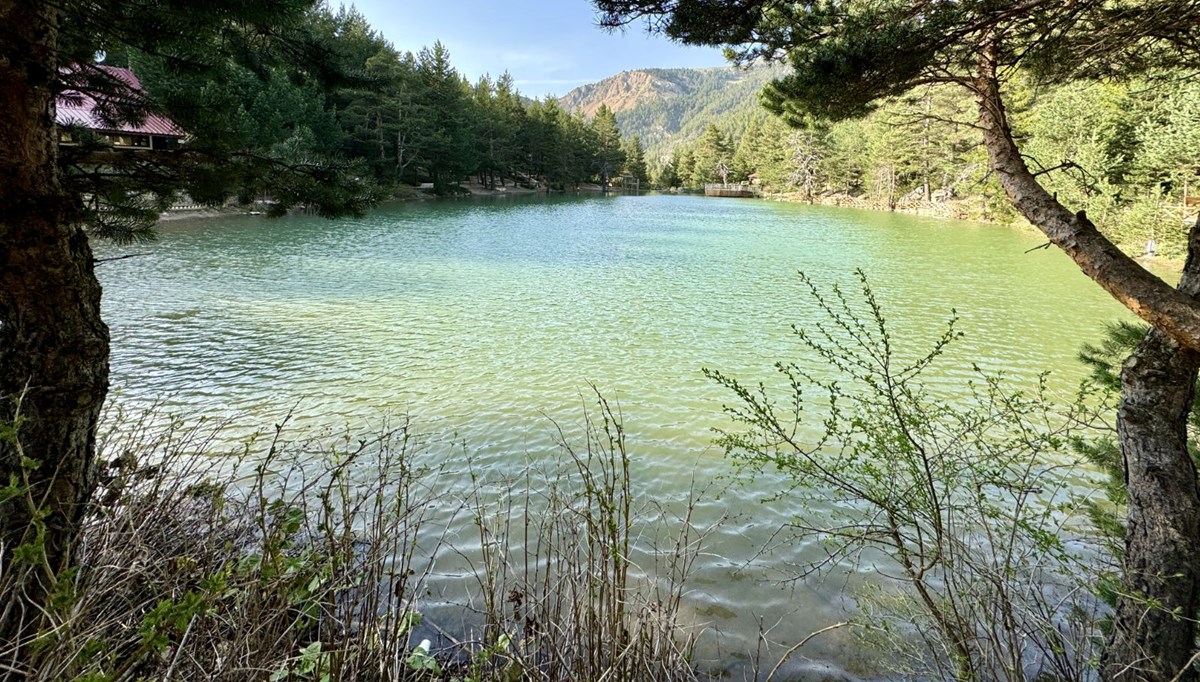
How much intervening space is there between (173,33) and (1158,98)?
2426cm

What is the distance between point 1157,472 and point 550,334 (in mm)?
7053

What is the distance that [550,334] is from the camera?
845cm

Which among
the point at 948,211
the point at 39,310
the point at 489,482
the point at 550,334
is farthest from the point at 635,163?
the point at 39,310

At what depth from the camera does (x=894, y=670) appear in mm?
2555

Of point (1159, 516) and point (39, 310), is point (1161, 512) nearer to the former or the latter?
point (1159, 516)

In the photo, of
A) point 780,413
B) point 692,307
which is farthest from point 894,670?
point 692,307

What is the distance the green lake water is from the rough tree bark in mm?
1127

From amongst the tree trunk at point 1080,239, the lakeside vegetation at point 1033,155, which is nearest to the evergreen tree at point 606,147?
the lakeside vegetation at point 1033,155

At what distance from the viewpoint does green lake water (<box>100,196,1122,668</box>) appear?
15.0 feet

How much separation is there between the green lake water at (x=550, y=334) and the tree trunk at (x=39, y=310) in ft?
8.85

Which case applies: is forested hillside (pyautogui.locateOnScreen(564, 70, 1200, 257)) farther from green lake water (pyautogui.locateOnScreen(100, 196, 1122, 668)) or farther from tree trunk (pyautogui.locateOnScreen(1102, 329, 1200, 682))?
green lake water (pyautogui.locateOnScreen(100, 196, 1122, 668))

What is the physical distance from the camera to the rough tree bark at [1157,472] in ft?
6.31

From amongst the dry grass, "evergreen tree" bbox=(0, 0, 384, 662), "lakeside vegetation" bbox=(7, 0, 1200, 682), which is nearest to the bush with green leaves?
"lakeside vegetation" bbox=(7, 0, 1200, 682)

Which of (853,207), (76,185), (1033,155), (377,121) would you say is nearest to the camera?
(76,185)
